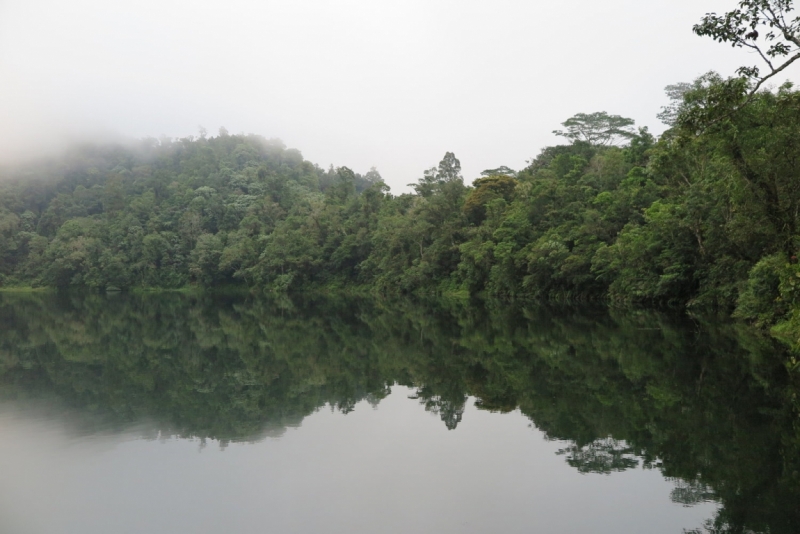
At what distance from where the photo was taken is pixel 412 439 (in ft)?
30.9

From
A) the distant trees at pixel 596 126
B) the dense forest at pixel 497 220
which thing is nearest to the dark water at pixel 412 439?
the dense forest at pixel 497 220

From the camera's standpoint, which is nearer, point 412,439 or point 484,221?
point 412,439

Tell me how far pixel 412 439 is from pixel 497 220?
135 feet

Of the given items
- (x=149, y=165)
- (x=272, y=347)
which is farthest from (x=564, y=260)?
(x=149, y=165)

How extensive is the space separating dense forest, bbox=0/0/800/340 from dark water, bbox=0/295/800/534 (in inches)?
186

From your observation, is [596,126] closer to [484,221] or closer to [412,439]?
[484,221]

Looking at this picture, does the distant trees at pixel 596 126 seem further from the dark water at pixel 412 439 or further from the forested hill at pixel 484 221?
the dark water at pixel 412 439

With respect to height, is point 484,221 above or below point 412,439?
above

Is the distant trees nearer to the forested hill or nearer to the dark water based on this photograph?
the forested hill

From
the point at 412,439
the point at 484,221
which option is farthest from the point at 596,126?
the point at 412,439

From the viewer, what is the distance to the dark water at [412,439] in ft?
21.4

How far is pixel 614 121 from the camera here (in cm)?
6312

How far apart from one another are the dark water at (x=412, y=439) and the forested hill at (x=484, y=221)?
186 inches

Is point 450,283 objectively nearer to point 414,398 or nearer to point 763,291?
point 763,291
